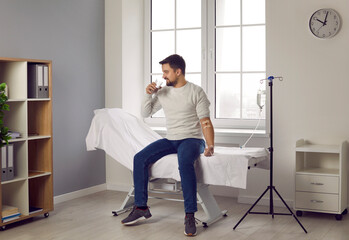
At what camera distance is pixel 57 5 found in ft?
14.4

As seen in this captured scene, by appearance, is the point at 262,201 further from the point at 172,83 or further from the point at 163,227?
the point at 172,83

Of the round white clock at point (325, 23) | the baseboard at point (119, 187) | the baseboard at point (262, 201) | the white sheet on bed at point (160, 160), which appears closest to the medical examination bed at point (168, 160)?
the white sheet on bed at point (160, 160)

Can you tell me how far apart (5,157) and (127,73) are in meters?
1.83

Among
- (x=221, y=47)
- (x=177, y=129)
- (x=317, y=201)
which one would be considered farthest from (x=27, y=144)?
(x=317, y=201)

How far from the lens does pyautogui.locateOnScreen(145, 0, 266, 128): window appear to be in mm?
4688

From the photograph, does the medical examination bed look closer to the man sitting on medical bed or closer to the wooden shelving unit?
the man sitting on medical bed

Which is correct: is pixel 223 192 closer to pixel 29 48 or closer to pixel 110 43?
pixel 110 43

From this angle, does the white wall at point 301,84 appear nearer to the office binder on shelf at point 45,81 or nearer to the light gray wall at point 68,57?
the light gray wall at point 68,57

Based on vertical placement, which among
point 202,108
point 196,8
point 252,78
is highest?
point 196,8

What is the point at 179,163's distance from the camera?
3.50 meters

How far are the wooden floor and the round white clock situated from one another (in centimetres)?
149

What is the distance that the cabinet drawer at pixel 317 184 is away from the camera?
378cm

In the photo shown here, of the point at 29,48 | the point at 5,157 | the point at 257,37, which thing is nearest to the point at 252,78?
the point at 257,37

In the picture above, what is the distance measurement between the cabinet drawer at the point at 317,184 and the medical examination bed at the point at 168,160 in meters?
0.32
